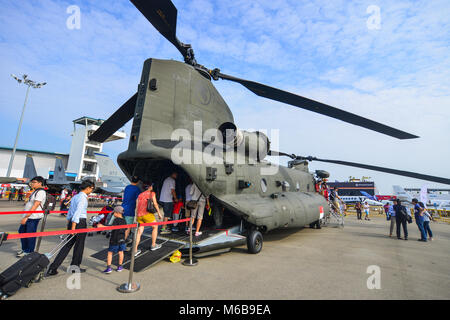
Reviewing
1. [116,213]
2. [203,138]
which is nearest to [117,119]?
[203,138]

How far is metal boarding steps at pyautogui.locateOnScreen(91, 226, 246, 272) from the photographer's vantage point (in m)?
4.80

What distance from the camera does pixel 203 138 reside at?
6500 mm

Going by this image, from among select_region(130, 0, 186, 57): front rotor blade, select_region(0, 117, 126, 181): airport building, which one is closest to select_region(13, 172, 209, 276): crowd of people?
select_region(130, 0, 186, 57): front rotor blade

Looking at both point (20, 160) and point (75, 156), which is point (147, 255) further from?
point (20, 160)

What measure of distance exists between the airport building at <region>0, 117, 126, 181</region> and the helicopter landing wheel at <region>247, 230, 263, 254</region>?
1978 inches

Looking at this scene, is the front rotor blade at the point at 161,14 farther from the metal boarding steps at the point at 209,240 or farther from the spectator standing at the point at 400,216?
the spectator standing at the point at 400,216

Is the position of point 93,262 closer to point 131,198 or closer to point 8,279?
point 131,198

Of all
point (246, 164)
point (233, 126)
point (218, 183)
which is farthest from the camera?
point (246, 164)

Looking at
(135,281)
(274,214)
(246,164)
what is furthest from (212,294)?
(246,164)

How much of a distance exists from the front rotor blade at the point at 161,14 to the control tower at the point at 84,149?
2018 inches

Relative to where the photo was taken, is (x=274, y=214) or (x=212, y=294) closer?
(x=212, y=294)

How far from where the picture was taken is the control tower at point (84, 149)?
5116 centimetres

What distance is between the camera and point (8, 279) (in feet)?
10.6

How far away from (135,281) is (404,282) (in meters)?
5.23
